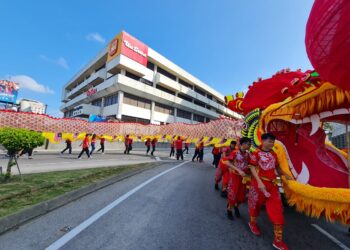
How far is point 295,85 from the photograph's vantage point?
320 cm

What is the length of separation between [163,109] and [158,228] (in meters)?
36.6

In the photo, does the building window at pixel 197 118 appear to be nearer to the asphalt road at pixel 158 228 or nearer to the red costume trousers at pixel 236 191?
the asphalt road at pixel 158 228

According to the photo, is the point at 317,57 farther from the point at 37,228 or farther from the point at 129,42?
the point at 129,42

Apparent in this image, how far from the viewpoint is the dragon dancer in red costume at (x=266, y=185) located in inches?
112

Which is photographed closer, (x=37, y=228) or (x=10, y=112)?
(x=37, y=228)

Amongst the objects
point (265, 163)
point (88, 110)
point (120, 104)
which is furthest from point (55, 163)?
point (88, 110)

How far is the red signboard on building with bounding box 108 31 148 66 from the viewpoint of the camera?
30.4 metres

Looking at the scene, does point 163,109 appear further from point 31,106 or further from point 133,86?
point 31,106

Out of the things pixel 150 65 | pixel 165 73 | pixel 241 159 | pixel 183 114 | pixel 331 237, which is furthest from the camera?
pixel 183 114

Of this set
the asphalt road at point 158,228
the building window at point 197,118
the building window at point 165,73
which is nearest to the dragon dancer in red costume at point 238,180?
the asphalt road at point 158,228

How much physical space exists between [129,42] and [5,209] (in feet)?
103

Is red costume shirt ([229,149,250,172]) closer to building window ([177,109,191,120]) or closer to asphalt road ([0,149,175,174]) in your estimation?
asphalt road ([0,149,175,174])

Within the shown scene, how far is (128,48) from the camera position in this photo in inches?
1226

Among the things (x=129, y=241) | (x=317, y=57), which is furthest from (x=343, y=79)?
(x=129, y=241)
